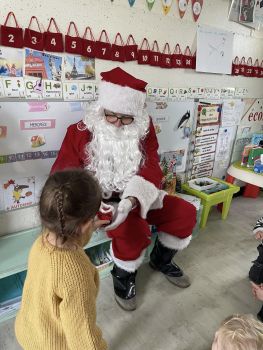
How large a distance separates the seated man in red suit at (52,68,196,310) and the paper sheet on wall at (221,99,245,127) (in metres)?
1.01

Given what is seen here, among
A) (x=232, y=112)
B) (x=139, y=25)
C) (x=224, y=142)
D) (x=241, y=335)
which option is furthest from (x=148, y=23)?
(x=241, y=335)

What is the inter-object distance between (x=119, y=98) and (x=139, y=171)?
0.39 m

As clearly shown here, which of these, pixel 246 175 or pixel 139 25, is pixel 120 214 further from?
pixel 246 175

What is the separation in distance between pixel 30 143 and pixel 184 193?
124cm

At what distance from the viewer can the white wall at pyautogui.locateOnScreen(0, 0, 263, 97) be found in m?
1.35

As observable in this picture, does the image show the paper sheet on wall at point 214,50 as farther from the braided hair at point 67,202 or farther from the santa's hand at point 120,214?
the braided hair at point 67,202

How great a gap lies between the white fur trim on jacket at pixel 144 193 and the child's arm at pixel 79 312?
60 centimetres

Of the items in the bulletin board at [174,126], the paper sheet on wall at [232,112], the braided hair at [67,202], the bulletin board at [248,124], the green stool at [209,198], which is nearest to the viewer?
the braided hair at [67,202]

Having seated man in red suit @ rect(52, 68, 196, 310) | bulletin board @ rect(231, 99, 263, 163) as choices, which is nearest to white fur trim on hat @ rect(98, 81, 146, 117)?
seated man in red suit @ rect(52, 68, 196, 310)

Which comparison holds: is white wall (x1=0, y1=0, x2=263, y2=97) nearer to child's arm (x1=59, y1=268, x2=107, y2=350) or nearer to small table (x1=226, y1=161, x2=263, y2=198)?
small table (x1=226, y1=161, x2=263, y2=198)

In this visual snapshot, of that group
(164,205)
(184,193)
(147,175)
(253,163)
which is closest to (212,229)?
(184,193)

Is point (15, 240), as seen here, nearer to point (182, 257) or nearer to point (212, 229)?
point (182, 257)

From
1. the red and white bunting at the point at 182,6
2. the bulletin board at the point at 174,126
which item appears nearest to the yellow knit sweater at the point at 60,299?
the bulletin board at the point at 174,126

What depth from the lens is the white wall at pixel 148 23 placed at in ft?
4.42
